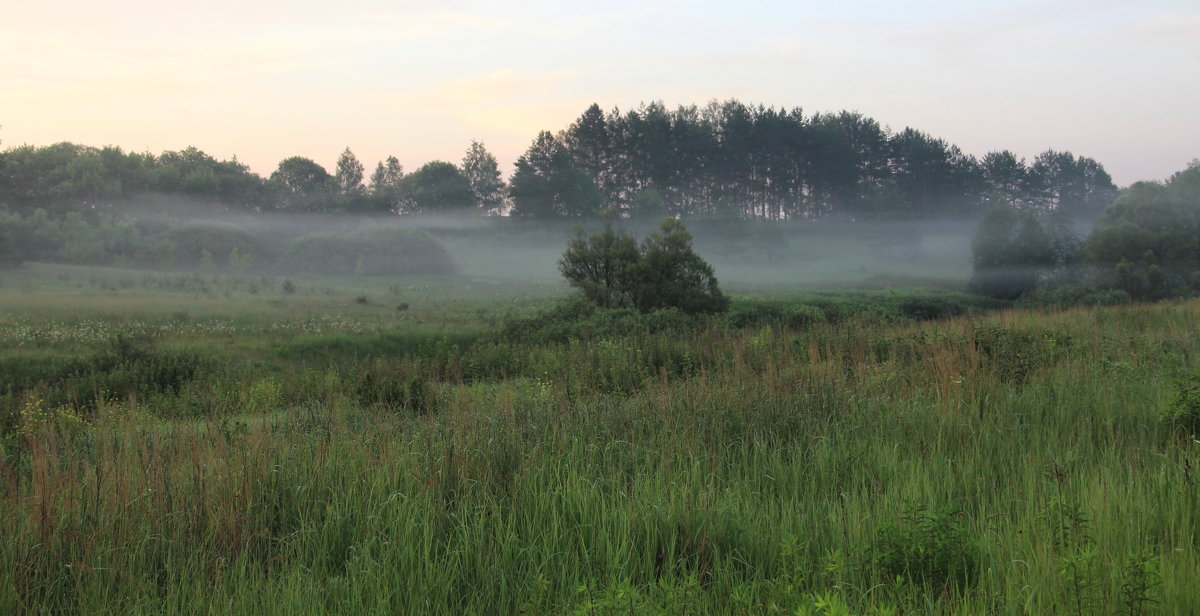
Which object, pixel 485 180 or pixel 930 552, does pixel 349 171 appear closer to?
pixel 485 180

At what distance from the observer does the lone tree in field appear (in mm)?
26109

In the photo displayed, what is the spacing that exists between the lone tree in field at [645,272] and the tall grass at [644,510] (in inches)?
728

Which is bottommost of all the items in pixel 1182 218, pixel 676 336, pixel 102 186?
pixel 676 336

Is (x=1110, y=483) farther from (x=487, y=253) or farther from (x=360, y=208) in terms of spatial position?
(x=360, y=208)

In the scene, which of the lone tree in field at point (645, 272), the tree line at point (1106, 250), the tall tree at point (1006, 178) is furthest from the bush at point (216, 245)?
the tall tree at point (1006, 178)

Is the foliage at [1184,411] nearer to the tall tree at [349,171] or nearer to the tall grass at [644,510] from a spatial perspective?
the tall grass at [644,510]

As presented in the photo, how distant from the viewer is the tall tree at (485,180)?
10344 centimetres

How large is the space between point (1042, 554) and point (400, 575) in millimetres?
3337

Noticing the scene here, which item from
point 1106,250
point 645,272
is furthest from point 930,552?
point 1106,250

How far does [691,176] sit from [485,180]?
32051 millimetres

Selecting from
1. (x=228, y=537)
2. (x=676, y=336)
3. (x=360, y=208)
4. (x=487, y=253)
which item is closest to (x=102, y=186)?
(x=360, y=208)

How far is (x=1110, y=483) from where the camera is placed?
4.48m

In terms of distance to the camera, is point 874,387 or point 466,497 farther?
point 874,387

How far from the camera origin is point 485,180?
4117 inches
